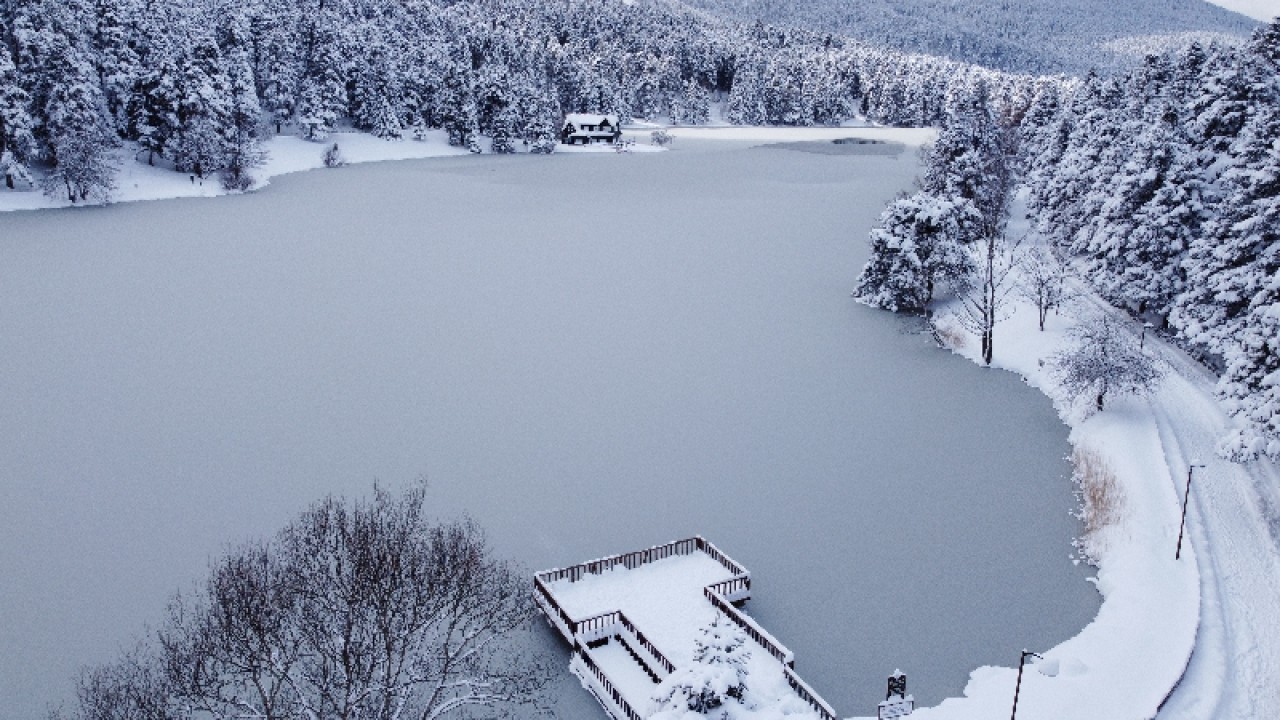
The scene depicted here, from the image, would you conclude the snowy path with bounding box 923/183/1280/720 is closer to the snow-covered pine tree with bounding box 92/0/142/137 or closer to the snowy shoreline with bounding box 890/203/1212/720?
the snowy shoreline with bounding box 890/203/1212/720

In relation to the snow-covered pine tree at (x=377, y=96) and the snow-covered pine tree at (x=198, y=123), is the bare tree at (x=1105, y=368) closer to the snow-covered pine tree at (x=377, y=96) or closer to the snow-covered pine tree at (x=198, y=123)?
the snow-covered pine tree at (x=198, y=123)

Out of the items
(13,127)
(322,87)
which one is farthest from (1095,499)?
(322,87)

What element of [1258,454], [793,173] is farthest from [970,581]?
[793,173]

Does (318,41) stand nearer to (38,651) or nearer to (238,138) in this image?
(238,138)

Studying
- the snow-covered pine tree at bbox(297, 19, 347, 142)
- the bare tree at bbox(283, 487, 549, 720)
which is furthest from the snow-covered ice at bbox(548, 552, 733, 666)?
the snow-covered pine tree at bbox(297, 19, 347, 142)

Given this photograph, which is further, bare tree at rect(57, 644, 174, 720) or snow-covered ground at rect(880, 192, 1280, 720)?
snow-covered ground at rect(880, 192, 1280, 720)

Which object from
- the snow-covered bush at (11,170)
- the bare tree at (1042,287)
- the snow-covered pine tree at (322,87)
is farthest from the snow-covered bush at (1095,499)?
the snow-covered pine tree at (322,87)
